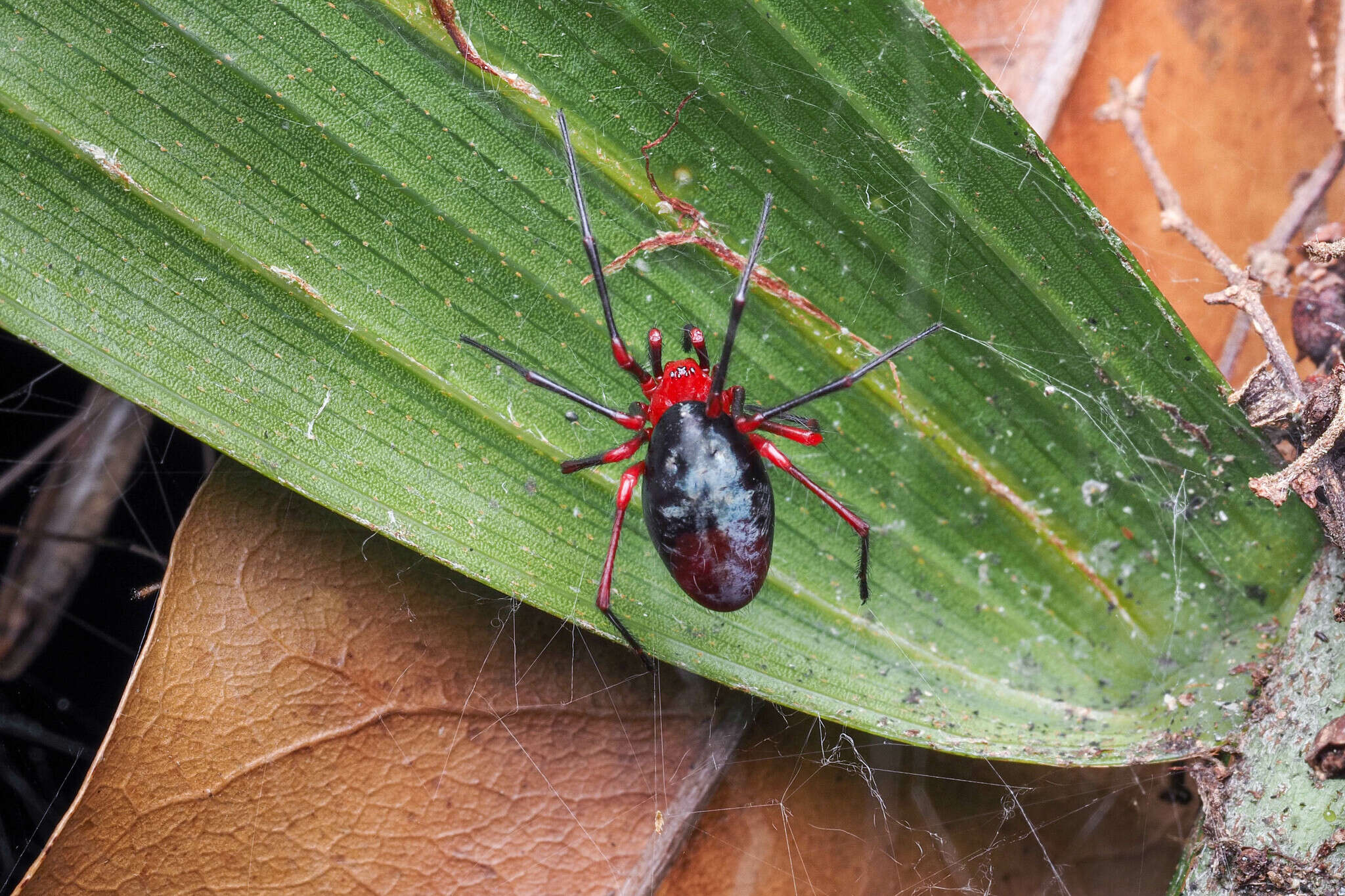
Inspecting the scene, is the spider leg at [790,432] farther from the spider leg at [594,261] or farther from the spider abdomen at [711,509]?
the spider leg at [594,261]

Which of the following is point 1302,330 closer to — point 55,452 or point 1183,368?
point 1183,368

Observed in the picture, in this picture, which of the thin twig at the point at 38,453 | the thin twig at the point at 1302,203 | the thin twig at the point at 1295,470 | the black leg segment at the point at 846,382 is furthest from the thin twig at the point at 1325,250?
the thin twig at the point at 38,453

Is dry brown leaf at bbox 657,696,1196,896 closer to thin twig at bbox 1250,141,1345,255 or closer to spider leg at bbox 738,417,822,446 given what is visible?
spider leg at bbox 738,417,822,446

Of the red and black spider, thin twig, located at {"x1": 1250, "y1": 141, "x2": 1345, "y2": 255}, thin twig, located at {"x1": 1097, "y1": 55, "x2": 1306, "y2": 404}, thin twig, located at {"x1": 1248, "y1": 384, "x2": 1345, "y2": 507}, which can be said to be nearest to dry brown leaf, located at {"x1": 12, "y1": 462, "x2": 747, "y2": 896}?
the red and black spider

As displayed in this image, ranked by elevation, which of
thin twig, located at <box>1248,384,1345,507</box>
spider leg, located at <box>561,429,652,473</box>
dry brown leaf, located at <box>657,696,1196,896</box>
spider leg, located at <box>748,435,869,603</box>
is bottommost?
dry brown leaf, located at <box>657,696,1196,896</box>

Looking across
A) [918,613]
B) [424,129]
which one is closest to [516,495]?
[424,129]

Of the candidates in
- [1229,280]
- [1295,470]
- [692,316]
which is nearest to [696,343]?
[692,316]

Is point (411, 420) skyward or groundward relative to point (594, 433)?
groundward
